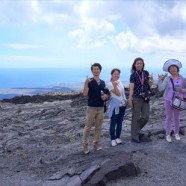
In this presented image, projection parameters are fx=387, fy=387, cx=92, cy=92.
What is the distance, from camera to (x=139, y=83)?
10.2 metres

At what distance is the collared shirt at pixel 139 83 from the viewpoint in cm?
1023

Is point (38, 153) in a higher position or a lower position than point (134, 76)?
lower

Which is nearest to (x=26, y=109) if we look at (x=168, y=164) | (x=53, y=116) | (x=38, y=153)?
(x=53, y=116)

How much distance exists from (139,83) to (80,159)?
2524mm

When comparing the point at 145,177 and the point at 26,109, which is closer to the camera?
the point at 145,177

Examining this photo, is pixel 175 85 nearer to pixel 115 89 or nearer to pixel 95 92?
pixel 115 89

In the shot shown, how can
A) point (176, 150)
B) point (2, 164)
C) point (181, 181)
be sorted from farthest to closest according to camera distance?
point (2, 164)
point (176, 150)
point (181, 181)

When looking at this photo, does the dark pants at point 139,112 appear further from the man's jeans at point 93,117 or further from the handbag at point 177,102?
the man's jeans at point 93,117

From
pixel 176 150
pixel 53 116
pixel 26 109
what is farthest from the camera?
pixel 26 109

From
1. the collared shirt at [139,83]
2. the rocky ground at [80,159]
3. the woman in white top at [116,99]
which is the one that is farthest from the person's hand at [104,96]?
the rocky ground at [80,159]

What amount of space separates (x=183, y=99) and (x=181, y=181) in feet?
9.32

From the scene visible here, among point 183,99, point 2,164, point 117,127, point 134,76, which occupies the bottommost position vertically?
point 2,164

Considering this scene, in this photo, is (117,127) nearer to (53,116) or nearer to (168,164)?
(168,164)

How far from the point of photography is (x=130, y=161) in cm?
856
